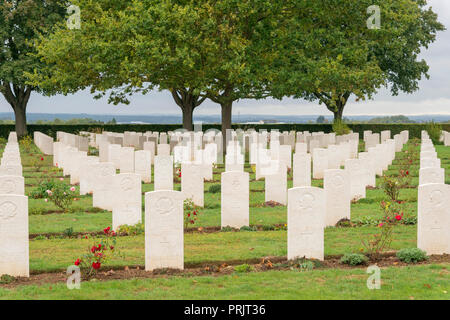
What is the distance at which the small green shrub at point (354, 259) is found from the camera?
8.94 metres

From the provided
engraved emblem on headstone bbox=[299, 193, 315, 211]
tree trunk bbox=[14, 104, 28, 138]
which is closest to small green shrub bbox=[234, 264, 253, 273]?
engraved emblem on headstone bbox=[299, 193, 315, 211]

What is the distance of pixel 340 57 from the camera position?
2809cm

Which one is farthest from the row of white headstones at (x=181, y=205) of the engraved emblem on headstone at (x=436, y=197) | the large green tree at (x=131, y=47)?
the large green tree at (x=131, y=47)

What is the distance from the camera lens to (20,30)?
4275 cm

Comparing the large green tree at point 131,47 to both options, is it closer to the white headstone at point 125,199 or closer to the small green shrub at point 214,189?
the small green shrub at point 214,189

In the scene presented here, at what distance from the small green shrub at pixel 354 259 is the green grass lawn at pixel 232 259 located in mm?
376

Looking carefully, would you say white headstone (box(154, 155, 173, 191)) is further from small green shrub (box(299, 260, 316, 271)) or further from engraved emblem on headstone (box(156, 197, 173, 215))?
small green shrub (box(299, 260, 316, 271))

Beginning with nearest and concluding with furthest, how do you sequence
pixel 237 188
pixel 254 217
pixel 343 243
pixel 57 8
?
pixel 343 243 < pixel 237 188 < pixel 254 217 < pixel 57 8

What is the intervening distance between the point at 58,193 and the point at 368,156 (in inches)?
321

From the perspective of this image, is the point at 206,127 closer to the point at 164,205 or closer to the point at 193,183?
the point at 193,183

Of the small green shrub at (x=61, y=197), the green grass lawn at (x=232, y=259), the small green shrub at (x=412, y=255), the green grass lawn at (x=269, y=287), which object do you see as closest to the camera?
the green grass lawn at (x=269, y=287)

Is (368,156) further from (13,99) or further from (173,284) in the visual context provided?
(13,99)
